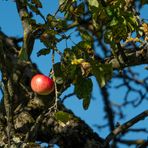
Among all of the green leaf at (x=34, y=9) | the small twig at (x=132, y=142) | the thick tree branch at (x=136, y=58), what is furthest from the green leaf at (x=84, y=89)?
the small twig at (x=132, y=142)

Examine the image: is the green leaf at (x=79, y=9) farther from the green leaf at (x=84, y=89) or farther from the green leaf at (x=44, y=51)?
the green leaf at (x=84, y=89)

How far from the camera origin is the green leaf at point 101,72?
2.52 m

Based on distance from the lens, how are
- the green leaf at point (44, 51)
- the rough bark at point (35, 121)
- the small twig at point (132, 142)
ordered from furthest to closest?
the small twig at point (132, 142), the rough bark at point (35, 121), the green leaf at point (44, 51)

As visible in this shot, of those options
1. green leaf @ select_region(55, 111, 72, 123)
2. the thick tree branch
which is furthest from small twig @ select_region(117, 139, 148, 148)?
green leaf @ select_region(55, 111, 72, 123)

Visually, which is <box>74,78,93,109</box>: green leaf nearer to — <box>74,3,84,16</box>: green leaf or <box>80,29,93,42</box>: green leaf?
<box>80,29,93,42</box>: green leaf

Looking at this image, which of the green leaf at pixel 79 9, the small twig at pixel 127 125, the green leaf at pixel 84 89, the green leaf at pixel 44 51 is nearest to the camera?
the green leaf at pixel 84 89

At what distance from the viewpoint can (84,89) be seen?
2.67 meters

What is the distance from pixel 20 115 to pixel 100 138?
0.64m

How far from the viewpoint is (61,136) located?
12.5 feet

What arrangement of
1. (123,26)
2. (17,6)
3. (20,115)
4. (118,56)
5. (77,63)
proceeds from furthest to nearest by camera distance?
1. (20,115)
2. (118,56)
3. (17,6)
4. (123,26)
5. (77,63)

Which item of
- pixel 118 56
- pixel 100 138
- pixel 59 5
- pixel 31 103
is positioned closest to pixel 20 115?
pixel 31 103

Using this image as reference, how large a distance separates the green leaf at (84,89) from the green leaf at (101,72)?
14 centimetres

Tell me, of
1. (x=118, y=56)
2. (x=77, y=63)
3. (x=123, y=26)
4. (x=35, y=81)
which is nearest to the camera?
(x=77, y=63)

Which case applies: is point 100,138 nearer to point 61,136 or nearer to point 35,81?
point 61,136
